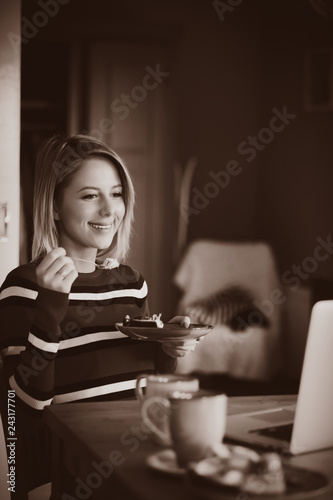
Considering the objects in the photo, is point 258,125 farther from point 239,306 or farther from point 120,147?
point 239,306

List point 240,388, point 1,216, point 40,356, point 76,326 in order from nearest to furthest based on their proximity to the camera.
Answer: point 40,356 < point 76,326 < point 1,216 < point 240,388

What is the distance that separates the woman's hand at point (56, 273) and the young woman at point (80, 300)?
118 mm

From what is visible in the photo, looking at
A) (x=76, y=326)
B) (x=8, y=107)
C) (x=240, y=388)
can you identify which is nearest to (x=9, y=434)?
(x=76, y=326)

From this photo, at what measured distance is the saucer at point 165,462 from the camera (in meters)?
0.97

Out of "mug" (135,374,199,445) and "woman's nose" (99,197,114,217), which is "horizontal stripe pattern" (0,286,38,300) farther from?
"mug" (135,374,199,445)

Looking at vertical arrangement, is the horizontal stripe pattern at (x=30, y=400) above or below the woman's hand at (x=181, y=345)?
below

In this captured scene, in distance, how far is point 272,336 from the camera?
446 cm

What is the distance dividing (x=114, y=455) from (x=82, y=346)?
0.69m

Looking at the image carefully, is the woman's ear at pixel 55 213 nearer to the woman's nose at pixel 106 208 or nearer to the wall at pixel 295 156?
the woman's nose at pixel 106 208

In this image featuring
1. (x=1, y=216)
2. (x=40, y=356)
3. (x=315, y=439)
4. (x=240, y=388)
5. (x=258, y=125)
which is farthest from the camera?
(x=258, y=125)

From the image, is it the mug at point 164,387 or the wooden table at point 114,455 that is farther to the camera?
the mug at point 164,387

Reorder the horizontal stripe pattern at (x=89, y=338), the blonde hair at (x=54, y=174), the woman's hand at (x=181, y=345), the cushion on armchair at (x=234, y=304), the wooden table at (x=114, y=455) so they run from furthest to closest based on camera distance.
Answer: the cushion on armchair at (x=234, y=304) < the blonde hair at (x=54, y=174) < the horizontal stripe pattern at (x=89, y=338) < the woman's hand at (x=181, y=345) < the wooden table at (x=114, y=455)

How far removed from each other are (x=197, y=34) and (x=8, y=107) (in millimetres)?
2317

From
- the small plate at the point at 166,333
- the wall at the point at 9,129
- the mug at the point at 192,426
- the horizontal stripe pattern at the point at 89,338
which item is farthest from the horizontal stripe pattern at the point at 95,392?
the wall at the point at 9,129
